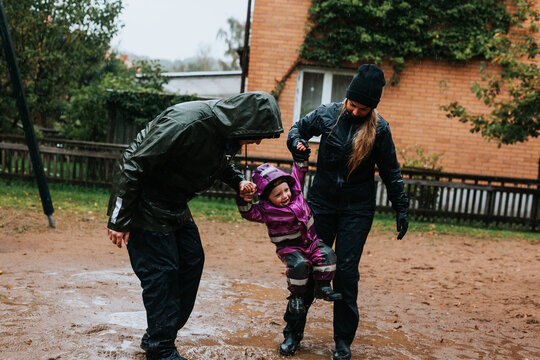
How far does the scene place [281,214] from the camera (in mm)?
3803

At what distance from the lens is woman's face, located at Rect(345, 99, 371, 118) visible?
3.89 metres

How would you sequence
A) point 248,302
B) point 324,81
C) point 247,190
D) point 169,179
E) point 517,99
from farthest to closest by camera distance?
1. point 324,81
2. point 517,99
3. point 248,302
4. point 247,190
5. point 169,179

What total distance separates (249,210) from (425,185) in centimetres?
898

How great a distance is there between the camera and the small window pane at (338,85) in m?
14.1

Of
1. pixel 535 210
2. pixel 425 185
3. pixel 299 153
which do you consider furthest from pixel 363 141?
pixel 535 210

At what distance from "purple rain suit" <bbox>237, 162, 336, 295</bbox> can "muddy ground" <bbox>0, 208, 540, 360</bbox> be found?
687 millimetres

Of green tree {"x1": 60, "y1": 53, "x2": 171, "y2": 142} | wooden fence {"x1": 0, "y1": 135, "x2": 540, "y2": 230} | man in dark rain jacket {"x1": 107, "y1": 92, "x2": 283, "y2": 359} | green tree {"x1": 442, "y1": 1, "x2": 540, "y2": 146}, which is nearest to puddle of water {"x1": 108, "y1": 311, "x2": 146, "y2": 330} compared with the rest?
man in dark rain jacket {"x1": 107, "y1": 92, "x2": 283, "y2": 359}

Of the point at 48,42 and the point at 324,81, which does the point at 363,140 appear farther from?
the point at 48,42

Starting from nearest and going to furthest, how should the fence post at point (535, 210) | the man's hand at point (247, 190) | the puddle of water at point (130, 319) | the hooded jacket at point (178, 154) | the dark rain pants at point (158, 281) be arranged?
the hooded jacket at point (178, 154) → the dark rain pants at point (158, 281) → the man's hand at point (247, 190) → the puddle of water at point (130, 319) → the fence post at point (535, 210)

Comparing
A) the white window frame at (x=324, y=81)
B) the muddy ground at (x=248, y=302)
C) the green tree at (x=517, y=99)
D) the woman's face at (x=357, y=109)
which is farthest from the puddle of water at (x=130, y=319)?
the white window frame at (x=324, y=81)

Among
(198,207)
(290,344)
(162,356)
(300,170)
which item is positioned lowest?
(198,207)

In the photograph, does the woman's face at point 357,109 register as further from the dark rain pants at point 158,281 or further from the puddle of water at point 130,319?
the puddle of water at point 130,319

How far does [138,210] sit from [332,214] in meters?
1.53

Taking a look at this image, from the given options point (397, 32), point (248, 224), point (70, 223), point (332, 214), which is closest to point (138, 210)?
point (332, 214)
